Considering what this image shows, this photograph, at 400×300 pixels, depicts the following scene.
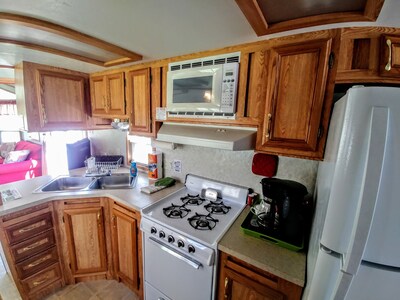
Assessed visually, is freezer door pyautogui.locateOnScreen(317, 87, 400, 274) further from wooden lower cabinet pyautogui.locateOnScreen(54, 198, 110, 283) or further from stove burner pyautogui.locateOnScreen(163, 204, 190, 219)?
wooden lower cabinet pyautogui.locateOnScreen(54, 198, 110, 283)

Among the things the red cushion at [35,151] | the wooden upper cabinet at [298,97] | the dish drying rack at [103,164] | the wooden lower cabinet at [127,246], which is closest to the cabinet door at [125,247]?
the wooden lower cabinet at [127,246]

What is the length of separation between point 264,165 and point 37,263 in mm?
2189

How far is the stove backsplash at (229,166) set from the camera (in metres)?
1.31

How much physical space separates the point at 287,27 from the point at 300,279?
4.13 ft

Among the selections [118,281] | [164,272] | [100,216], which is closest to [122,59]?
[100,216]

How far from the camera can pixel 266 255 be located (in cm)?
99

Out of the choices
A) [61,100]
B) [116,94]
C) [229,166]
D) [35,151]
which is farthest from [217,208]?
[35,151]

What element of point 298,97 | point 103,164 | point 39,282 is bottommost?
point 39,282

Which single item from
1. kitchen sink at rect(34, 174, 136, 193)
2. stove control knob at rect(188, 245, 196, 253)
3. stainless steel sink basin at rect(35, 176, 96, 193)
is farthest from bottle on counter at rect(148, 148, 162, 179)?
stove control knob at rect(188, 245, 196, 253)

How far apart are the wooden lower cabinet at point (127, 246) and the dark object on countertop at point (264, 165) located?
106 centimetres

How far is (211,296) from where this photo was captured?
1136 millimetres

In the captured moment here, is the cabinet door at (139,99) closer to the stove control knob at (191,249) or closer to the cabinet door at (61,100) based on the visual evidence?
the cabinet door at (61,100)

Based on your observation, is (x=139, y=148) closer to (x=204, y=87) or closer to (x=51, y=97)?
(x=51, y=97)

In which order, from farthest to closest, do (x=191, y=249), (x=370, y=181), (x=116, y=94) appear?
(x=116, y=94), (x=191, y=249), (x=370, y=181)
